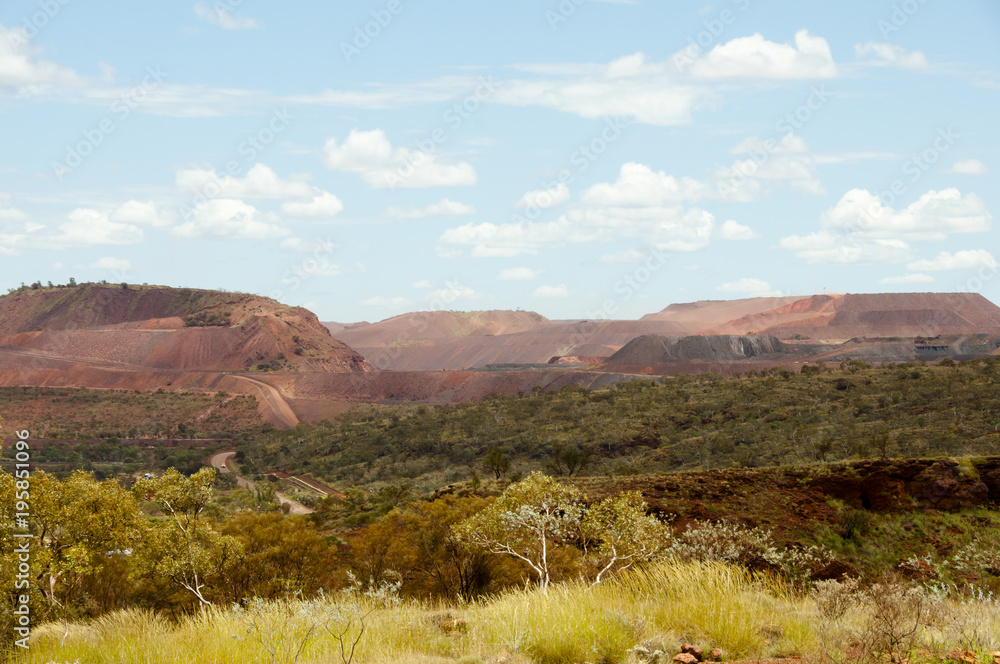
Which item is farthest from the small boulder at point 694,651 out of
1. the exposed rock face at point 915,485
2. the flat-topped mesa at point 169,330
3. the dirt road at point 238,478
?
the flat-topped mesa at point 169,330

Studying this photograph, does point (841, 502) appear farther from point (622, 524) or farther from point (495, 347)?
point (495, 347)

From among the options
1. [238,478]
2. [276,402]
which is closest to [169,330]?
[276,402]

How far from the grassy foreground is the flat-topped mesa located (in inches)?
4230

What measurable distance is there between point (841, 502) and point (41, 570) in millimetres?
22233

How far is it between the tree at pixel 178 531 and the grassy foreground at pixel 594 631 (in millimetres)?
6331

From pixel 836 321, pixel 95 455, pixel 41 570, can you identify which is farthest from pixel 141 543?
pixel 836 321

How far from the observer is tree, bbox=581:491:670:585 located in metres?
14.8

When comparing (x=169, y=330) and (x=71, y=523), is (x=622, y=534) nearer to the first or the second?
(x=71, y=523)

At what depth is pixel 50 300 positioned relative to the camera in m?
141

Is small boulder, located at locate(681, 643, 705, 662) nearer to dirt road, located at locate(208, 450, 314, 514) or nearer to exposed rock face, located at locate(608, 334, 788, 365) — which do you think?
dirt road, located at locate(208, 450, 314, 514)

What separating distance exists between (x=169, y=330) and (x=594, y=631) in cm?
13029

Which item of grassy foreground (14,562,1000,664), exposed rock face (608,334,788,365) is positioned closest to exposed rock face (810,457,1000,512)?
grassy foreground (14,562,1000,664)

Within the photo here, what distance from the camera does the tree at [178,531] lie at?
14242 mm

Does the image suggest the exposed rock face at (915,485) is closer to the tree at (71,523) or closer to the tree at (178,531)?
the tree at (178,531)
